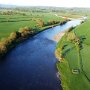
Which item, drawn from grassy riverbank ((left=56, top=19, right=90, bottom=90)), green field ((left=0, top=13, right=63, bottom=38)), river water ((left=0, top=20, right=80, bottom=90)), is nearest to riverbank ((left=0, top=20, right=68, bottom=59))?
river water ((left=0, top=20, right=80, bottom=90))

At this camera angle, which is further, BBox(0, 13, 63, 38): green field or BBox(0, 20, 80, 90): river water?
BBox(0, 13, 63, 38): green field

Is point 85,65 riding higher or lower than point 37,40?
higher

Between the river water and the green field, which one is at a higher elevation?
the river water

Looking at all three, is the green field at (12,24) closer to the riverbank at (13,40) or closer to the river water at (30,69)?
the riverbank at (13,40)

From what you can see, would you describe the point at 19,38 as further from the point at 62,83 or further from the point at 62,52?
the point at 62,83

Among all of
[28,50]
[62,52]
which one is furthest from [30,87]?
[28,50]

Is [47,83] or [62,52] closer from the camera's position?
[47,83]

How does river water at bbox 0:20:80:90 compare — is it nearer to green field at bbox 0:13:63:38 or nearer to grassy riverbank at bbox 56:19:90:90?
grassy riverbank at bbox 56:19:90:90
